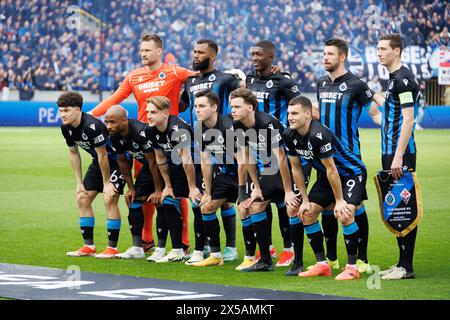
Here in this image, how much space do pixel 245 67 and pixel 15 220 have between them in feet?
78.4

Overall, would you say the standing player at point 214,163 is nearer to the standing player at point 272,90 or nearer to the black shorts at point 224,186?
the black shorts at point 224,186

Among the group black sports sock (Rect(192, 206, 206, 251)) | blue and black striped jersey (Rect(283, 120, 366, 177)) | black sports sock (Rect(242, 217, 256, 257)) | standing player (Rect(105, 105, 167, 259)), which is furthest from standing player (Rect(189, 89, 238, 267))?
blue and black striped jersey (Rect(283, 120, 366, 177))

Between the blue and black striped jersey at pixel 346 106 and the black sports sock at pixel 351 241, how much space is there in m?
0.76

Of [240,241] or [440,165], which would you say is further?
[440,165]

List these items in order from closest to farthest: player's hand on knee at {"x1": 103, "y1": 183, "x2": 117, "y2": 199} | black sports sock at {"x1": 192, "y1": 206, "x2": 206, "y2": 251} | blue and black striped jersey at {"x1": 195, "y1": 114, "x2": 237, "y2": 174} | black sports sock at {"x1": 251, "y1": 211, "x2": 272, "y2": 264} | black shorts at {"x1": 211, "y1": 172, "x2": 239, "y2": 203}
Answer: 1. black sports sock at {"x1": 251, "y1": 211, "x2": 272, "y2": 264}
2. blue and black striped jersey at {"x1": 195, "y1": 114, "x2": 237, "y2": 174}
3. black shorts at {"x1": 211, "y1": 172, "x2": 239, "y2": 203}
4. black sports sock at {"x1": 192, "y1": 206, "x2": 206, "y2": 251}
5. player's hand on knee at {"x1": 103, "y1": 183, "x2": 117, "y2": 199}

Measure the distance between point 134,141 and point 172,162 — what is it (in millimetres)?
458

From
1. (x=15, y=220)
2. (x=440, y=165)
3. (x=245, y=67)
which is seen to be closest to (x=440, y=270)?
(x=15, y=220)

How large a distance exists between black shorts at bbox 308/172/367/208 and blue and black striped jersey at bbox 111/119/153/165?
203 cm

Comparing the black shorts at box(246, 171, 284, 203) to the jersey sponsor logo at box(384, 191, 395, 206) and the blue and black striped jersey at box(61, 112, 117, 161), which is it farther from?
the blue and black striped jersey at box(61, 112, 117, 161)

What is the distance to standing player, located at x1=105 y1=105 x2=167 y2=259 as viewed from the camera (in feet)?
33.1

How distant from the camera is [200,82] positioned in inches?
405

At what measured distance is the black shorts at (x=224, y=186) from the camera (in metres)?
9.71
